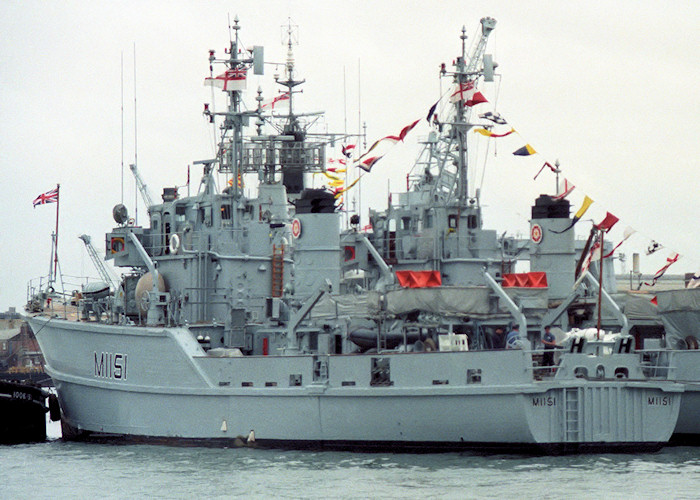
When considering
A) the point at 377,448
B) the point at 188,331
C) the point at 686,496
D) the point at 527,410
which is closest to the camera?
the point at 686,496

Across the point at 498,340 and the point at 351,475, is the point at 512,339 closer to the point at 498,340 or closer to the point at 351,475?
the point at 498,340

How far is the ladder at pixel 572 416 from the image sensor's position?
26750mm

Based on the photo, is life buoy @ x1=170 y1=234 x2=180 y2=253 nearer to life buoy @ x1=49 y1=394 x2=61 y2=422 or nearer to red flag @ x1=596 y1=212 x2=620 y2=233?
life buoy @ x1=49 y1=394 x2=61 y2=422

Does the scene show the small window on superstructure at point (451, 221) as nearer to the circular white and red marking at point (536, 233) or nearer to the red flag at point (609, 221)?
the circular white and red marking at point (536, 233)

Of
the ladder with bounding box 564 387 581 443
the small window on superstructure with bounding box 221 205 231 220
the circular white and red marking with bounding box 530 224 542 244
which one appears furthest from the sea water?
the small window on superstructure with bounding box 221 205 231 220

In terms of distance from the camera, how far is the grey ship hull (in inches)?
1054

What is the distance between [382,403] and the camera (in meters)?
28.1

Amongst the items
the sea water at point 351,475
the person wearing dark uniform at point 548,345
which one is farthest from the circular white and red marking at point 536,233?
the sea water at point 351,475

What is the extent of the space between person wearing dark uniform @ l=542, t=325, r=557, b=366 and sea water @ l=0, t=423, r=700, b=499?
2.03 m

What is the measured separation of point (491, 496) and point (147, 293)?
41.2ft

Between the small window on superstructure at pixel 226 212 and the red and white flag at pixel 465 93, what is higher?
the red and white flag at pixel 465 93

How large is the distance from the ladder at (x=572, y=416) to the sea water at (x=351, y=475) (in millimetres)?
390

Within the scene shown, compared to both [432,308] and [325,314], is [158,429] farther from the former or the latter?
[432,308]

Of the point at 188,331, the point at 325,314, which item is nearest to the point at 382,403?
the point at 325,314
